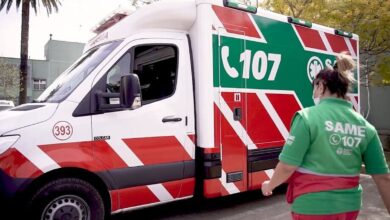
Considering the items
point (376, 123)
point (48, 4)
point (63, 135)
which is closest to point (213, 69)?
point (63, 135)

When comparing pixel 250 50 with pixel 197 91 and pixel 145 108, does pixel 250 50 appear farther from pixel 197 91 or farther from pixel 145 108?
pixel 145 108

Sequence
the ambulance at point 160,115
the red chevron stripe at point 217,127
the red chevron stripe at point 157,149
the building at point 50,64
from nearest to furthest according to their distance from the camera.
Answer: the ambulance at point 160,115
the red chevron stripe at point 157,149
the red chevron stripe at point 217,127
the building at point 50,64

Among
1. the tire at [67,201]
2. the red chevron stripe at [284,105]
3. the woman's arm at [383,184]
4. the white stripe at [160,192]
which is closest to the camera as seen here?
the woman's arm at [383,184]

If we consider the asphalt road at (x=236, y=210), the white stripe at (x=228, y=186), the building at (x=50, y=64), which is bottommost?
the asphalt road at (x=236, y=210)

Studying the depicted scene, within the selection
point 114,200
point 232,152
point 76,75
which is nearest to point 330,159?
point 114,200

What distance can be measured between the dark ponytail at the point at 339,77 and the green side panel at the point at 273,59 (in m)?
2.75

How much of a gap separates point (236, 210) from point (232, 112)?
4.95 ft

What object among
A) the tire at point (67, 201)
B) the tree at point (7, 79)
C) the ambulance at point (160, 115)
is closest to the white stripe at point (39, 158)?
the ambulance at point (160, 115)

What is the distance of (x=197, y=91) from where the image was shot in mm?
4957

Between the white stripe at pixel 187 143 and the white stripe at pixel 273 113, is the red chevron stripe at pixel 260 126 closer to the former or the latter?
the white stripe at pixel 273 113

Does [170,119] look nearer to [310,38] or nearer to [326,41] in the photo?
[310,38]

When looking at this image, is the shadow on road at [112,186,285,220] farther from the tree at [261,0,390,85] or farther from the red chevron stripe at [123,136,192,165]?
the tree at [261,0,390,85]

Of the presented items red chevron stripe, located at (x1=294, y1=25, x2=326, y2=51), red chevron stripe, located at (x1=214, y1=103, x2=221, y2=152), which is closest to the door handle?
red chevron stripe, located at (x1=214, y1=103, x2=221, y2=152)

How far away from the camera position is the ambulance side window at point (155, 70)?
4629 millimetres
